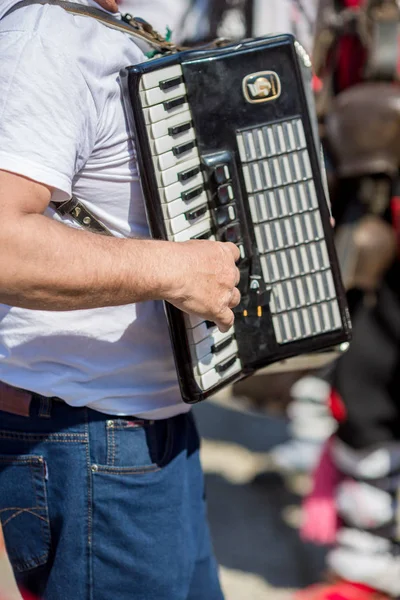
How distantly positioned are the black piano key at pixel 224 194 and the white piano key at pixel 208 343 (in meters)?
0.18

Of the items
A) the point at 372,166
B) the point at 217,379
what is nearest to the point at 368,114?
the point at 372,166

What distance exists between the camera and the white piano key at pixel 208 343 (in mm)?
1229

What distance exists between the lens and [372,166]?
2.23 metres

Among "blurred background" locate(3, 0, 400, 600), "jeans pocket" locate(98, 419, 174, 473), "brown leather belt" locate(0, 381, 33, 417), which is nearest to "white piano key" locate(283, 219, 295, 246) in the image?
"jeans pocket" locate(98, 419, 174, 473)

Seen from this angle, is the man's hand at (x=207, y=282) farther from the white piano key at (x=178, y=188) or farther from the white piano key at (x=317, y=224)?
the white piano key at (x=317, y=224)

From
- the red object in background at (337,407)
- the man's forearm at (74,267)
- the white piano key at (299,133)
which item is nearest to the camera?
the man's forearm at (74,267)

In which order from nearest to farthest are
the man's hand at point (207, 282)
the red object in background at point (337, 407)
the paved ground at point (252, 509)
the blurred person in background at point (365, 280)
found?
1. the man's hand at point (207, 282)
2. the blurred person in background at point (365, 280)
3. the red object in background at point (337, 407)
4. the paved ground at point (252, 509)

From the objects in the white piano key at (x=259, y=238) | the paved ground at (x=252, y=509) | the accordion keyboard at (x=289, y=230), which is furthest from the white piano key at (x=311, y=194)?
the paved ground at (x=252, y=509)

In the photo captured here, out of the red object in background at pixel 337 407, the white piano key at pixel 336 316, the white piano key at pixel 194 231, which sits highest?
the white piano key at pixel 194 231

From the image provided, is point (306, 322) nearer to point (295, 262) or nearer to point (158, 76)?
point (295, 262)

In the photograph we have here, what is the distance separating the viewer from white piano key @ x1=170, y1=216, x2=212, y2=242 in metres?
1.19

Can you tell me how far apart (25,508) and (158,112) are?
593 millimetres

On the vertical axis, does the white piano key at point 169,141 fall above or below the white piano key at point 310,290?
above

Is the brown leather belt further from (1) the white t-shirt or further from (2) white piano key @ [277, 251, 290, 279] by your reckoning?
(2) white piano key @ [277, 251, 290, 279]
